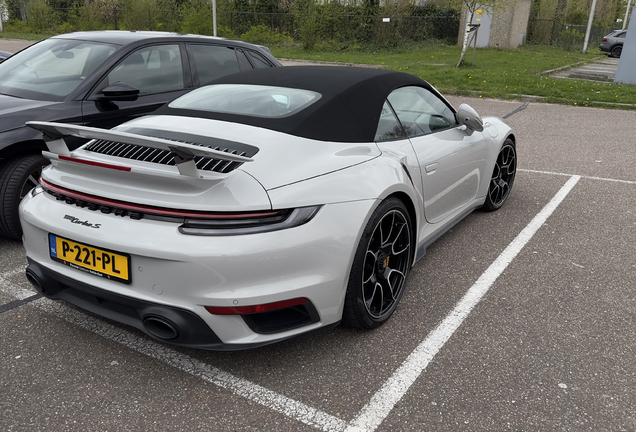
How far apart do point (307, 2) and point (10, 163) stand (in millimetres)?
25370

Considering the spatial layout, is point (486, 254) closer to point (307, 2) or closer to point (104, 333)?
point (104, 333)

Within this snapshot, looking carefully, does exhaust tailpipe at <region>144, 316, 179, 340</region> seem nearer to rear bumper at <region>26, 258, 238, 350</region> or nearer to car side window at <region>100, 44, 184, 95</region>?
rear bumper at <region>26, 258, 238, 350</region>

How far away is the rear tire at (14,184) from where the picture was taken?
3.66 m

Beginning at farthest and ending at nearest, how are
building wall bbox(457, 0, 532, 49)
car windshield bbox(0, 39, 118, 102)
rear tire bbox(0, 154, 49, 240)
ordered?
building wall bbox(457, 0, 532, 49) < car windshield bbox(0, 39, 118, 102) < rear tire bbox(0, 154, 49, 240)

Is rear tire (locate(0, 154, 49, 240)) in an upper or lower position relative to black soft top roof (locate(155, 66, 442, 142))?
lower

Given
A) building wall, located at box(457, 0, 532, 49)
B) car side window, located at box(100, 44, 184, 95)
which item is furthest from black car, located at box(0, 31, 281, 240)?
building wall, located at box(457, 0, 532, 49)

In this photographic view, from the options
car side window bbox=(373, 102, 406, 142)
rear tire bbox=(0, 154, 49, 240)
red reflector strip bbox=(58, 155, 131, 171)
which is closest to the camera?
red reflector strip bbox=(58, 155, 131, 171)

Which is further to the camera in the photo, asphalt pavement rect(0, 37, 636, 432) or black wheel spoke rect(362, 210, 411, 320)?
black wheel spoke rect(362, 210, 411, 320)

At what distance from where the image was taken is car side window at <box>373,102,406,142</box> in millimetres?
2963

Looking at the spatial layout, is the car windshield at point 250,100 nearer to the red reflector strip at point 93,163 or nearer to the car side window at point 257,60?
the red reflector strip at point 93,163

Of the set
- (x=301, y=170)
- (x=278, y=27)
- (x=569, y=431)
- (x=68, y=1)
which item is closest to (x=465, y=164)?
(x=301, y=170)

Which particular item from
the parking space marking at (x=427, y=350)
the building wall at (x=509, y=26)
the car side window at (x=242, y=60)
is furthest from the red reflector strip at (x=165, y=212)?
the building wall at (x=509, y=26)

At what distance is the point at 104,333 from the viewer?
2742mm

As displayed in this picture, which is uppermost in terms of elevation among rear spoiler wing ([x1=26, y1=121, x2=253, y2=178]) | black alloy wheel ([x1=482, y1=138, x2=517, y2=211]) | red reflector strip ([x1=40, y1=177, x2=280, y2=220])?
rear spoiler wing ([x1=26, y1=121, x2=253, y2=178])
